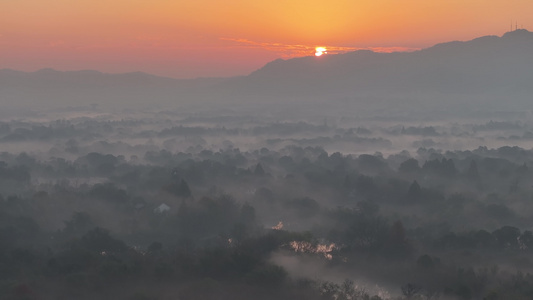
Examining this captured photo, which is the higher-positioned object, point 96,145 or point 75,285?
point 75,285

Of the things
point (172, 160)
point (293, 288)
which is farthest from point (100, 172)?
point (293, 288)

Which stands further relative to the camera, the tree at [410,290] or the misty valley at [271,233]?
the misty valley at [271,233]

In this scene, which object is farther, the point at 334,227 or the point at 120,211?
the point at 120,211

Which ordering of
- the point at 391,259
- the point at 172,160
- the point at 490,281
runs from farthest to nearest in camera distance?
1. the point at 172,160
2. the point at 391,259
3. the point at 490,281

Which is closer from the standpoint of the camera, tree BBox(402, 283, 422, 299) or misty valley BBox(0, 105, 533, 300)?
tree BBox(402, 283, 422, 299)

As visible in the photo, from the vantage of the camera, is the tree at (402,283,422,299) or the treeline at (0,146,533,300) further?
the treeline at (0,146,533,300)

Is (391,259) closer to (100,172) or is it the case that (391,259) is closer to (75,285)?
(75,285)

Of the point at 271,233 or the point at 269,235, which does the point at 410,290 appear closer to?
the point at 269,235

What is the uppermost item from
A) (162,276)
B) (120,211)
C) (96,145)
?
(162,276)

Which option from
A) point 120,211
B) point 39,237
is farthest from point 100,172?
point 39,237

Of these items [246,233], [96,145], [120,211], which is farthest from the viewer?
[96,145]

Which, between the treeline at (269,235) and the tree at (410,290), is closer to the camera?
the tree at (410,290)
